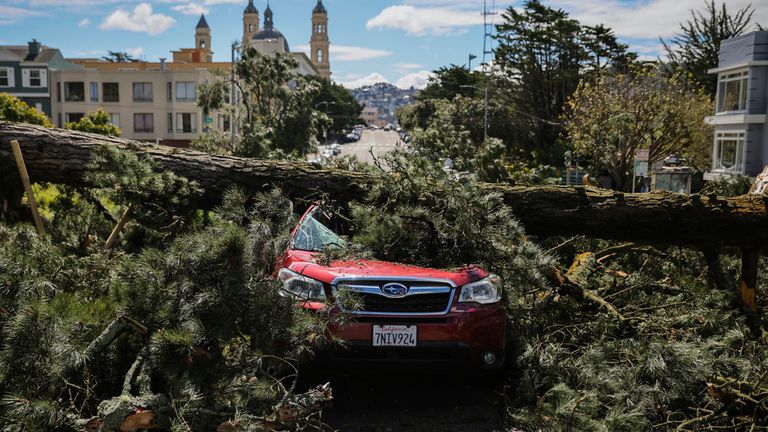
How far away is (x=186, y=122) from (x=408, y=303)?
64.1 m

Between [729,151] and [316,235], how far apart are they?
34.7 metres

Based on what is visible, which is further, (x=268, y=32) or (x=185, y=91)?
(x=268, y=32)

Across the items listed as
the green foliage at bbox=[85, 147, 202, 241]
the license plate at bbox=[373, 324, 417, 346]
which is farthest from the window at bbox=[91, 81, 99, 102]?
the license plate at bbox=[373, 324, 417, 346]

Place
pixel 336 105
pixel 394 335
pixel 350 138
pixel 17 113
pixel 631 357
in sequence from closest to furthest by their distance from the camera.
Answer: pixel 394 335 → pixel 631 357 → pixel 17 113 → pixel 336 105 → pixel 350 138

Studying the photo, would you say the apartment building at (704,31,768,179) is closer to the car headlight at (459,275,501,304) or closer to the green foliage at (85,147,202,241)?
the green foliage at (85,147,202,241)

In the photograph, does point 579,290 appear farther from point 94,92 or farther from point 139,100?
point 94,92

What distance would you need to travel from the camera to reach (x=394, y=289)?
5.16m

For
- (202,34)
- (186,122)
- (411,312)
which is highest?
(202,34)

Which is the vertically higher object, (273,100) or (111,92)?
(111,92)

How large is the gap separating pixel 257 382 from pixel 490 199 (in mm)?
2889

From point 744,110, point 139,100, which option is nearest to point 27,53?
point 139,100

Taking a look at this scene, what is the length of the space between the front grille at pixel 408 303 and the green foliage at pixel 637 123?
31.1 meters

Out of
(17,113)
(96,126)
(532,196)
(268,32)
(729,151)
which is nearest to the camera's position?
(532,196)

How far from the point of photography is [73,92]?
6719 cm
